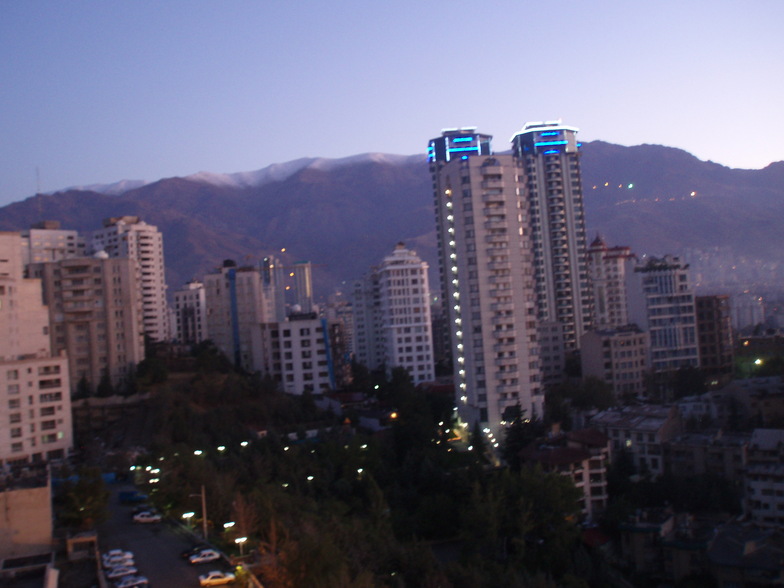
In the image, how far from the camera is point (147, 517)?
1164cm

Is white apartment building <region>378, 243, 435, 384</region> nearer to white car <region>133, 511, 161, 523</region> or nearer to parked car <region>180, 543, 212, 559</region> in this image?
white car <region>133, 511, 161, 523</region>

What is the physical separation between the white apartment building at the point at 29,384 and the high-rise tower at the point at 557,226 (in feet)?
53.2

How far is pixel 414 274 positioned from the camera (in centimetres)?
2677

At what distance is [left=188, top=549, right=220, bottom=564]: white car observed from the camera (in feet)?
28.8

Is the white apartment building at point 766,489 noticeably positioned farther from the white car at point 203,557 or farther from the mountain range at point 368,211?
the mountain range at point 368,211

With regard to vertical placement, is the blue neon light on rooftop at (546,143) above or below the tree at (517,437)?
above

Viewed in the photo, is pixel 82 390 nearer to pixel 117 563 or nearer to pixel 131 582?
pixel 117 563

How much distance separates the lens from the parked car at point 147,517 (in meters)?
11.5

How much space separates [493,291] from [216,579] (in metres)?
10.9

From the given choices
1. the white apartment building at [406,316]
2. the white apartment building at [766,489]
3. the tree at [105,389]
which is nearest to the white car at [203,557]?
the white apartment building at [766,489]

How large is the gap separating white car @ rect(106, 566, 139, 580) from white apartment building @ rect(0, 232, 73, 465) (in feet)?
26.8

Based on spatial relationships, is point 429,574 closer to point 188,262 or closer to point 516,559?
point 516,559

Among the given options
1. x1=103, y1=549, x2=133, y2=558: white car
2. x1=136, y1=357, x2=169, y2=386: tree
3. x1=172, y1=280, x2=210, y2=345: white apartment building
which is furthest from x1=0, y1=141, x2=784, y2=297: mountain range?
x1=103, y1=549, x2=133, y2=558: white car

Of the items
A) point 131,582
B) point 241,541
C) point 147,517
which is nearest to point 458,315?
point 147,517
